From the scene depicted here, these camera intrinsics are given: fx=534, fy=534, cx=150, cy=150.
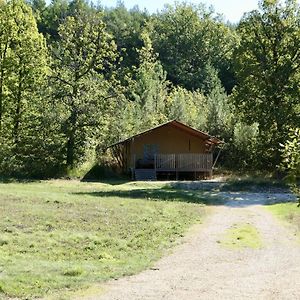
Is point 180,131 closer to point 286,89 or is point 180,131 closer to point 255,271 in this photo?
point 286,89

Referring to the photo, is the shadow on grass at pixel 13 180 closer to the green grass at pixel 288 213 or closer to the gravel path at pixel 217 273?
→ the green grass at pixel 288 213

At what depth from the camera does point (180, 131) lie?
4575 centimetres

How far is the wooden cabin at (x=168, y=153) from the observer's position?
141 ft

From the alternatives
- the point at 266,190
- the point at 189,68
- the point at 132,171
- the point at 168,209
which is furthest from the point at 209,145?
the point at 189,68

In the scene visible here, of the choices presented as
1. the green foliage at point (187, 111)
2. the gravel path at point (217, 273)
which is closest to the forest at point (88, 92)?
the green foliage at point (187, 111)

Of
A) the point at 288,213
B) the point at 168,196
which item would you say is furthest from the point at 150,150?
the point at 288,213

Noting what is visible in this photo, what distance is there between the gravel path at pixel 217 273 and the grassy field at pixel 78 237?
1.98 ft

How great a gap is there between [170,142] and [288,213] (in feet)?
77.3

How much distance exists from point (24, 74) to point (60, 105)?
3801mm

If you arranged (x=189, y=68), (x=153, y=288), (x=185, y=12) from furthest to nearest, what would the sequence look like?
(x=185, y=12) < (x=189, y=68) < (x=153, y=288)

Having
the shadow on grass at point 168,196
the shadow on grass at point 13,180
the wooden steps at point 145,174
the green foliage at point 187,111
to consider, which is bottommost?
the shadow on grass at point 168,196

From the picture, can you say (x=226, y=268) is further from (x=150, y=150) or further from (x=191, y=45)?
(x=191, y=45)

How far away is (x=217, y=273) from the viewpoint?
11.2 meters

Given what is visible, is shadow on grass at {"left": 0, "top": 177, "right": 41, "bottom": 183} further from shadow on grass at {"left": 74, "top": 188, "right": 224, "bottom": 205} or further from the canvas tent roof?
the canvas tent roof
